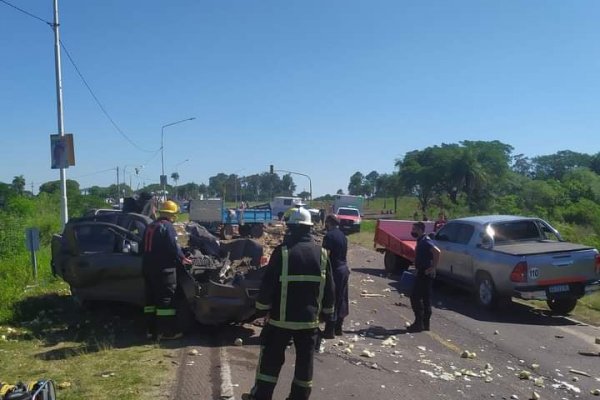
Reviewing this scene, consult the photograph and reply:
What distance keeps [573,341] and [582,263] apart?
1998 millimetres

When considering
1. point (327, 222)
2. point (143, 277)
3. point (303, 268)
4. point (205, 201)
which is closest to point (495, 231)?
point (327, 222)

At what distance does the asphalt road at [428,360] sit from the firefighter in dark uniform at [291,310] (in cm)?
104

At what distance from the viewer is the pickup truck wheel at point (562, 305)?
10.4 metres

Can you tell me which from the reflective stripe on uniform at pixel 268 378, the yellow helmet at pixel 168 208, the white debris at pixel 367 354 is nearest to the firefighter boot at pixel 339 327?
the white debris at pixel 367 354

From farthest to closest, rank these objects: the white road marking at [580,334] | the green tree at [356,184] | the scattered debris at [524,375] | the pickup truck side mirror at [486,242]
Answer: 1. the green tree at [356,184]
2. the pickup truck side mirror at [486,242]
3. the white road marking at [580,334]
4. the scattered debris at [524,375]

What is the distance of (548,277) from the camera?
9828 millimetres

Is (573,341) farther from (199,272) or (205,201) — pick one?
(205,201)

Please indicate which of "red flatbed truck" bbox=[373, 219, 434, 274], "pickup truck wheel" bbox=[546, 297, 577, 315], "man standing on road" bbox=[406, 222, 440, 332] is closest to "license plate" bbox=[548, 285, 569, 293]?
"pickup truck wheel" bbox=[546, 297, 577, 315]

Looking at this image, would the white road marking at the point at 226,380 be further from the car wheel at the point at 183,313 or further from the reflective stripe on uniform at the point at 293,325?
the reflective stripe on uniform at the point at 293,325

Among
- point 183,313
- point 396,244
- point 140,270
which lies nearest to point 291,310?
point 183,313

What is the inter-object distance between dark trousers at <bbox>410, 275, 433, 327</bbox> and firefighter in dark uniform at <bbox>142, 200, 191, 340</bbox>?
11.8ft

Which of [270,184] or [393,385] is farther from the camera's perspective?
[270,184]

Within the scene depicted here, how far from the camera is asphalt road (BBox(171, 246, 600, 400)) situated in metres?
6.04

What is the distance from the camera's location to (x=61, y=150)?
51.4 ft
